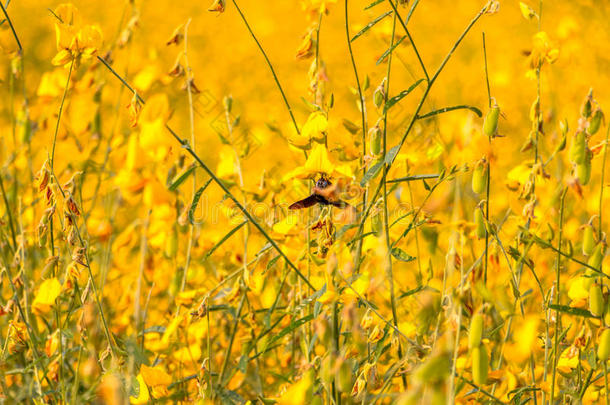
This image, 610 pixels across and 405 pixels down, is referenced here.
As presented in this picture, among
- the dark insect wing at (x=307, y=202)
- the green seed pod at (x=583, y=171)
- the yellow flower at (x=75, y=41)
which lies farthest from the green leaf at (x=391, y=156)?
the yellow flower at (x=75, y=41)

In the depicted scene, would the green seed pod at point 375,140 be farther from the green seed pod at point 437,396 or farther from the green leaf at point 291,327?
the green seed pod at point 437,396

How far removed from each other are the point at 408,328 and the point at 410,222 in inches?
7.2

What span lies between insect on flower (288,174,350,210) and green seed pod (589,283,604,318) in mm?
315

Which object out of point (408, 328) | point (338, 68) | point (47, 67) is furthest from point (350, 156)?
point (47, 67)

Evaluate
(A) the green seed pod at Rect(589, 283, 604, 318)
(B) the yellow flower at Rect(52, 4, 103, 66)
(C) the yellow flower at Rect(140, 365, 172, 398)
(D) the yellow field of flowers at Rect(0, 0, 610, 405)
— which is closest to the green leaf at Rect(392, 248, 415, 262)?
(D) the yellow field of flowers at Rect(0, 0, 610, 405)

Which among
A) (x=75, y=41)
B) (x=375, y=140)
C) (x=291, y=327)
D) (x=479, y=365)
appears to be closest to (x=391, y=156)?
(x=375, y=140)

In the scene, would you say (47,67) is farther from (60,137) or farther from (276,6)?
(60,137)

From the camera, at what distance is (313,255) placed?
112 centimetres

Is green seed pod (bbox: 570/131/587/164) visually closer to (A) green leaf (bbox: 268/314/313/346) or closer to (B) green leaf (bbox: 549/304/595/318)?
(B) green leaf (bbox: 549/304/595/318)

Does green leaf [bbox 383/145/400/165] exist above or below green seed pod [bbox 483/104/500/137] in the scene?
below

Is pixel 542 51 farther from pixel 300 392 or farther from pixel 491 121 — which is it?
pixel 300 392

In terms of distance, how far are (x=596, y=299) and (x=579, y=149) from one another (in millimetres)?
171

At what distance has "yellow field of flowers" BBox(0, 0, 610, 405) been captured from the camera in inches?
35.6

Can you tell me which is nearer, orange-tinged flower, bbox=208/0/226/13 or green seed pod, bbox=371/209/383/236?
green seed pod, bbox=371/209/383/236
